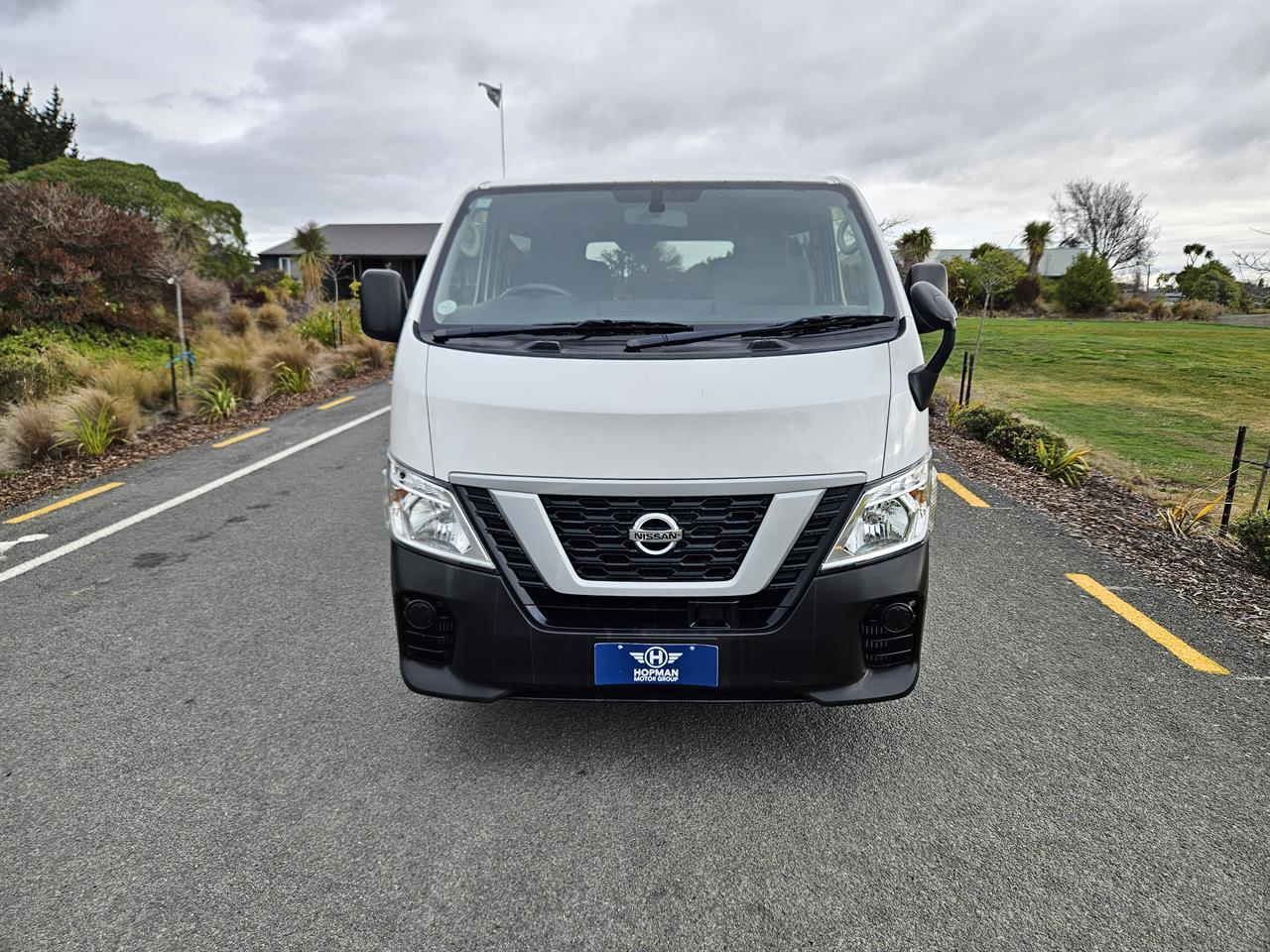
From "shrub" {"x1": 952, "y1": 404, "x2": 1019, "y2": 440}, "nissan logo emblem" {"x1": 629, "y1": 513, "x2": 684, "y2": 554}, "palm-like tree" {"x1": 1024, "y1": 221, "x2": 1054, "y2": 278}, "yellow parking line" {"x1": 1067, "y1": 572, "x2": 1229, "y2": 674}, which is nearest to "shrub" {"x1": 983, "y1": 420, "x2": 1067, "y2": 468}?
"shrub" {"x1": 952, "y1": 404, "x2": 1019, "y2": 440}

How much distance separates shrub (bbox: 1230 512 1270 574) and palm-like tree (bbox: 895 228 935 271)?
73.0 ft

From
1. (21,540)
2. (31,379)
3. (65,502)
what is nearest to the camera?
(21,540)

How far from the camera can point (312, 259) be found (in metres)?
27.0

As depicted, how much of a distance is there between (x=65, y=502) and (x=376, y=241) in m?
54.7

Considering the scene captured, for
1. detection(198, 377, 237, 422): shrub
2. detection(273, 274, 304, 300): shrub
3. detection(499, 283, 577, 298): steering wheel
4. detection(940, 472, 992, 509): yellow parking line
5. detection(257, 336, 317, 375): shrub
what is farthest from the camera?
detection(273, 274, 304, 300): shrub

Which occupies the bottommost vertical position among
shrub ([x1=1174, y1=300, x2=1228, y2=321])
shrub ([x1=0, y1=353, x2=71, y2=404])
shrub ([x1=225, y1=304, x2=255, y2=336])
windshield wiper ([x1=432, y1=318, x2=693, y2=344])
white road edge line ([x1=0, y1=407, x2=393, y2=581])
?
white road edge line ([x1=0, y1=407, x2=393, y2=581])

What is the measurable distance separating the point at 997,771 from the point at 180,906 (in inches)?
98.9

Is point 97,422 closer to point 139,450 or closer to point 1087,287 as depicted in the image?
point 139,450

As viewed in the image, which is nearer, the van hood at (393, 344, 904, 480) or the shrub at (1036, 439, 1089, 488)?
the van hood at (393, 344, 904, 480)

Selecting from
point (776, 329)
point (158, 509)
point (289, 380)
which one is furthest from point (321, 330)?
point (776, 329)

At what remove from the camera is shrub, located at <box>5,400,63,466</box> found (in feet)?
24.8

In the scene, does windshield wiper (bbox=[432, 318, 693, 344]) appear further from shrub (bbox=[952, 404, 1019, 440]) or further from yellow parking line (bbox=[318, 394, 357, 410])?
yellow parking line (bbox=[318, 394, 357, 410])

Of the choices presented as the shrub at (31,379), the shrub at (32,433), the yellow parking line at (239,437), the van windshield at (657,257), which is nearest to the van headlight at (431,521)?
the van windshield at (657,257)

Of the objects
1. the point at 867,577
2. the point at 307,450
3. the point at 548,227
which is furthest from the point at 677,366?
the point at 307,450
